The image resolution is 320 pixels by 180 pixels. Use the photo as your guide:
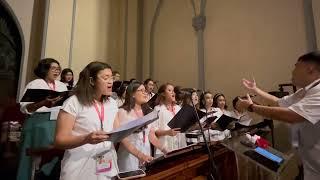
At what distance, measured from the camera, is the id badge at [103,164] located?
5.66 ft

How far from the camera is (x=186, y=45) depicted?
642 centimetres

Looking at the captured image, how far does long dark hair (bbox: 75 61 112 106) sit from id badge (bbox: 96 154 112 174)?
0.33 metres

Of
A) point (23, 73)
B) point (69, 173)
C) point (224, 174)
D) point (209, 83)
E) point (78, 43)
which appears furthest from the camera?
point (209, 83)

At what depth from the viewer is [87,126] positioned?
69.6 inches

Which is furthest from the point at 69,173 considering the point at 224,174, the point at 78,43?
the point at 78,43

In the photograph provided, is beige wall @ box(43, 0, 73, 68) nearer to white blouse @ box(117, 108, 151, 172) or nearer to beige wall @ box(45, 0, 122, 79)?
beige wall @ box(45, 0, 122, 79)

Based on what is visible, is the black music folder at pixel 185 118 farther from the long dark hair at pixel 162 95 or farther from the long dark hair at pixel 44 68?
the long dark hair at pixel 44 68

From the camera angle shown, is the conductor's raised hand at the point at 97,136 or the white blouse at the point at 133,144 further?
the white blouse at the point at 133,144

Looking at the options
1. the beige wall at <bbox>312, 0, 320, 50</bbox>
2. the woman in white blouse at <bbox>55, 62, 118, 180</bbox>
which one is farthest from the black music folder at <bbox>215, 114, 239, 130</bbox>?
the beige wall at <bbox>312, 0, 320, 50</bbox>

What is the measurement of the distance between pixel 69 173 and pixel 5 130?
6.76 ft

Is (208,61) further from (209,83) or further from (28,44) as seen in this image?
(28,44)

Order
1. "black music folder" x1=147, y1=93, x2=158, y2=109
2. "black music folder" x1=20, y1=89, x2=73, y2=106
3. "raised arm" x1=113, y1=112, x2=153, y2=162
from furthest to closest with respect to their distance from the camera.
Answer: "black music folder" x1=147, y1=93, x2=158, y2=109 < "black music folder" x1=20, y1=89, x2=73, y2=106 < "raised arm" x1=113, y1=112, x2=153, y2=162

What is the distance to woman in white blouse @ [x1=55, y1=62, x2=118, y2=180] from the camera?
5.51 feet

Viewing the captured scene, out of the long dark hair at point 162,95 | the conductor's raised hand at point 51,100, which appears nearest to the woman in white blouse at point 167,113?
the long dark hair at point 162,95
